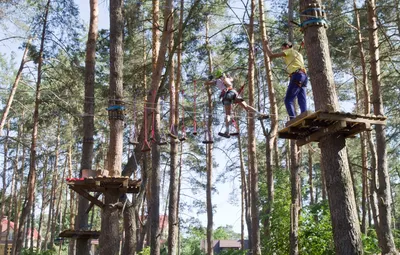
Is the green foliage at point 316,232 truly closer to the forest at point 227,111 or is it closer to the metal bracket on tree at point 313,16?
the forest at point 227,111

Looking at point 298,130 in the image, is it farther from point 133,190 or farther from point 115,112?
point 115,112

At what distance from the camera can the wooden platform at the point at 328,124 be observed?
513cm

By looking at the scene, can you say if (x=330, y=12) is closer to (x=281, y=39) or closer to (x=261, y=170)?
(x=281, y=39)

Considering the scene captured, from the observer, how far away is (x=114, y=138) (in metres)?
8.07

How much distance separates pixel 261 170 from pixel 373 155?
42.5 ft

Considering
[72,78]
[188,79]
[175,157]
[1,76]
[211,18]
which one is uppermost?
[211,18]

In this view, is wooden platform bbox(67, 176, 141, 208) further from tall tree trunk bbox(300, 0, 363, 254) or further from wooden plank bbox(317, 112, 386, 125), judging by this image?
wooden plank bbox(317, 112, 386, 125)

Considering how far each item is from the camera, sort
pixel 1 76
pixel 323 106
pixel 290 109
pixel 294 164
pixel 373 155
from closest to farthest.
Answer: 1. pixel 323 106
2. pixel 290 109
3. pixel 294 164
4. pixel 373 155
5. pixel 1 76

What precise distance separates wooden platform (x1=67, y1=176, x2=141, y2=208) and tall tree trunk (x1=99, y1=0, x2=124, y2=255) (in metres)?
0.16

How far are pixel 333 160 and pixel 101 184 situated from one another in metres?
3.89

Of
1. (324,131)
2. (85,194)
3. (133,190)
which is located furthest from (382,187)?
(85,194)

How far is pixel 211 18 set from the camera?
19.9 meters

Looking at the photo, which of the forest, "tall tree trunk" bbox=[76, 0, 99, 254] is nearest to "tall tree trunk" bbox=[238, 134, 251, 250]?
the forest

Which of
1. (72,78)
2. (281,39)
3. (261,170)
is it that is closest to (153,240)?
(72,78)
